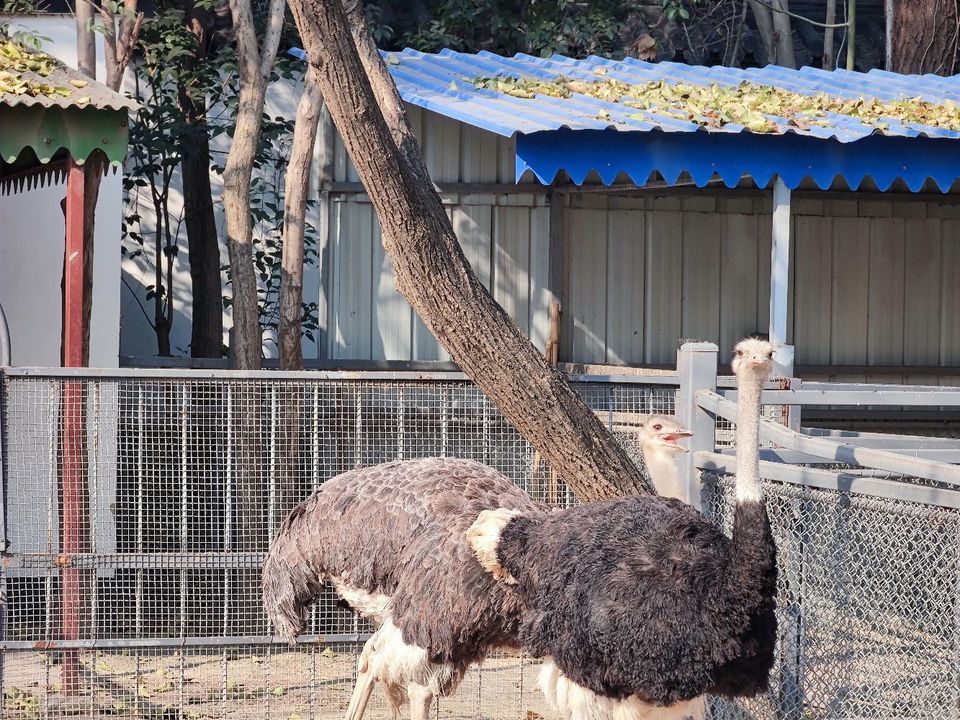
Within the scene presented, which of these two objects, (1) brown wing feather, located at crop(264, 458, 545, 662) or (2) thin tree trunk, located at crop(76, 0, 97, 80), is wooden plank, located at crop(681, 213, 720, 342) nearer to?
(2) thin tree trunk, located at crop(76, 0, 97, 80)

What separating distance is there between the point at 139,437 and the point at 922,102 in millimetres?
5761

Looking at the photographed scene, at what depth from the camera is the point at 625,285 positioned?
31.8 ft

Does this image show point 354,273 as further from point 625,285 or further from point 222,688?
point 222,688

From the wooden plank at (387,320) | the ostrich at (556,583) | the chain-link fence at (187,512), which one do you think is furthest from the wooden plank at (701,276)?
the ostrich at (556,583)

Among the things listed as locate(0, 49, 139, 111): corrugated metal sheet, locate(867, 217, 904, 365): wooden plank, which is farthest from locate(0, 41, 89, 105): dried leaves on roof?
locate(867, 217, 904, 365): wooden plank

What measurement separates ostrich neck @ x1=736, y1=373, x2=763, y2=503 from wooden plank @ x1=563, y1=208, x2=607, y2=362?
18.2 feet

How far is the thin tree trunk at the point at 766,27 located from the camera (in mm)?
14852


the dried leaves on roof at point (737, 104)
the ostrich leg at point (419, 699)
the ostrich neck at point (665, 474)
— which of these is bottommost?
the ostrich leg at point (419, 699)

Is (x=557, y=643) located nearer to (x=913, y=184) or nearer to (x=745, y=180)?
(x=913, y=184)

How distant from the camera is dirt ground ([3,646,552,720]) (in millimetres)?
6148

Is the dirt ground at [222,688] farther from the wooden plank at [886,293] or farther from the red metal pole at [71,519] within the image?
the wooden plank at [886,293]

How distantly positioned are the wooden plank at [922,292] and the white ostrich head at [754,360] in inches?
253

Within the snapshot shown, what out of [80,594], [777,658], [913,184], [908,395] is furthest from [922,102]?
[80,594]

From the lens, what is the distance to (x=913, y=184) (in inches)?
326
